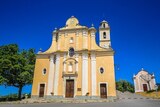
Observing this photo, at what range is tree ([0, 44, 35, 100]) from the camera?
81.7 feet

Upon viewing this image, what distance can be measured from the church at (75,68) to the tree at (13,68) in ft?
5.95

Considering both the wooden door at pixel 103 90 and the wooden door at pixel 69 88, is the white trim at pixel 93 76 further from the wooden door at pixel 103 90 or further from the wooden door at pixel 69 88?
the wooden door at pixel 69 88

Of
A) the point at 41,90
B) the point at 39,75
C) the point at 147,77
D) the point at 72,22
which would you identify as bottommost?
the point at 41,90

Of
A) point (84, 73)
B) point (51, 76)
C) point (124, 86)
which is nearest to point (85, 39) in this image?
point (84, 73)

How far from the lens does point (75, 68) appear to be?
2506cm

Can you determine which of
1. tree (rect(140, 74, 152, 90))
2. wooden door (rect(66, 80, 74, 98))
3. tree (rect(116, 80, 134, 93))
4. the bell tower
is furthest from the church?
tree (rect(116, 80, 134, 93))

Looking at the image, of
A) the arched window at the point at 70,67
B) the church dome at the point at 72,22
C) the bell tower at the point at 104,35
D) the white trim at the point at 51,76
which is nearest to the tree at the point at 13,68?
the white trim at the point at 51,76

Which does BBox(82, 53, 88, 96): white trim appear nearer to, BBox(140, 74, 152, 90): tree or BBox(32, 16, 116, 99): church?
BBox(32, 16, 116, 99): church

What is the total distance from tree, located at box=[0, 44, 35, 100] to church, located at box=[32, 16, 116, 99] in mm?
1815

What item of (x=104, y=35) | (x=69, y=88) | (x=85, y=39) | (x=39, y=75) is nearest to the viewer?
(x=69, y=88)

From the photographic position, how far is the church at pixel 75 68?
23.6m

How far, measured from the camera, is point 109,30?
1460 inches

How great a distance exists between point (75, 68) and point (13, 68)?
9.25 meters

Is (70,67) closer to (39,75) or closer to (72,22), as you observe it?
(39,75)
